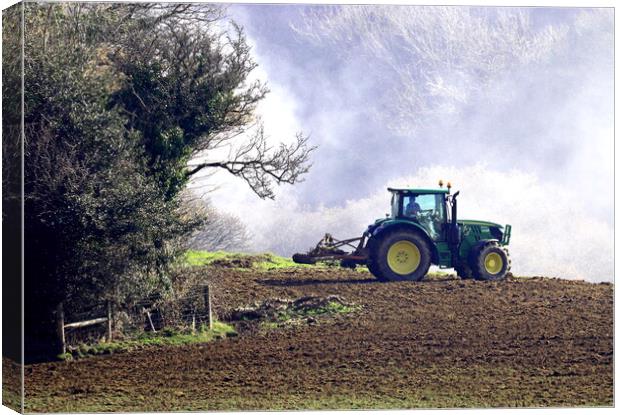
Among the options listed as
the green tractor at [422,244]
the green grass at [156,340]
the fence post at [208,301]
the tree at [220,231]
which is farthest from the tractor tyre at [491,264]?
the fence post at [208,301]

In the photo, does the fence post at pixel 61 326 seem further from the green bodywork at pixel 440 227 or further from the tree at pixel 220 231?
the green bodywork at pixel 440 227

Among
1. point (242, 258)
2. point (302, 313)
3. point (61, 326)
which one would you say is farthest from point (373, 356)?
point (61, 326)

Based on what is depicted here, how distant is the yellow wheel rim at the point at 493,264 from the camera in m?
21.4

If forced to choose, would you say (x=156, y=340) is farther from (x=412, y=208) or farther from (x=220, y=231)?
(x=412, y=208)

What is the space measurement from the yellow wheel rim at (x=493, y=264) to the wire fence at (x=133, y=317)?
4498 millimetres

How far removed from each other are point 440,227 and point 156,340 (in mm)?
5032

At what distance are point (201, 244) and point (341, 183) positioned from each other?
2298 mm

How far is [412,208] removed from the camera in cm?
2144

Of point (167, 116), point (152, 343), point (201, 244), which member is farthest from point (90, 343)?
point (167, 116)

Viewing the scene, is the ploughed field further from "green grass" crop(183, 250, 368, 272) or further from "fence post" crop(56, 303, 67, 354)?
"fence post" crop(56, 303, 67, 354)

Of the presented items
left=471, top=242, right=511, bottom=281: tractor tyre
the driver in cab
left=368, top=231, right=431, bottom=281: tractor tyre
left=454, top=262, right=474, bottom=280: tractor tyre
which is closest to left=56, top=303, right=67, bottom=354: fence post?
left=368, top=231, right=431, bottom=281: tractor tyre

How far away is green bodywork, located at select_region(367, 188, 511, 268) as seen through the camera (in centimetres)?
2086

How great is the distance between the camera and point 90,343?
19734 millimetres

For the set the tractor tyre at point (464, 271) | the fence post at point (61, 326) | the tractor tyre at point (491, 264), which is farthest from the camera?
the tractor tyre at point (464, 271)
